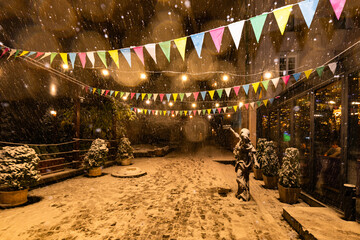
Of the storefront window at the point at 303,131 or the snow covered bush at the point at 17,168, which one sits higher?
the storefront window at the point at 303,131

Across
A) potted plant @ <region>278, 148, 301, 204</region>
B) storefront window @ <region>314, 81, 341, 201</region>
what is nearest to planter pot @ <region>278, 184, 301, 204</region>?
potted plant @ <region>278, 148, 301, 204</region>

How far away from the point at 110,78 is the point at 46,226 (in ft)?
41.1

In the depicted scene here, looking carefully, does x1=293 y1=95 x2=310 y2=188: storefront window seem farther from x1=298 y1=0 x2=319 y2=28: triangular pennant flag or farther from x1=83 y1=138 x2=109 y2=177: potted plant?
x1=83 y1=138 x2=109 y2=177: potted plant

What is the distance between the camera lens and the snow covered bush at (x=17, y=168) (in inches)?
194

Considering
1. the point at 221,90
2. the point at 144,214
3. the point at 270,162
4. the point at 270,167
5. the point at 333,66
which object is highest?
the point at 221,90

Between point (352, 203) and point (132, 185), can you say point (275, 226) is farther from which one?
point (132, 185)

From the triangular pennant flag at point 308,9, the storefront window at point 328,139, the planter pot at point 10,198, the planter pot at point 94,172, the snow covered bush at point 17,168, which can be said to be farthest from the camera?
the planter pot at point 94,172

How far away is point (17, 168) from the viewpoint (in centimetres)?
504

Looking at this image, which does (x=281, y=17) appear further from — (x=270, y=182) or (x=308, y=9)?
(x=270, y=182)

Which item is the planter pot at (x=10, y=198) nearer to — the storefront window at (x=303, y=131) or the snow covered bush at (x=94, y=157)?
the snow covered bush at (x=94, y=157)

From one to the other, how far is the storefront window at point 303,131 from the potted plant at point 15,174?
9.10 meters

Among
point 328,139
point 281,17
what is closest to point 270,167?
point 328,139

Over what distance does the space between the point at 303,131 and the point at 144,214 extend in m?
6.61

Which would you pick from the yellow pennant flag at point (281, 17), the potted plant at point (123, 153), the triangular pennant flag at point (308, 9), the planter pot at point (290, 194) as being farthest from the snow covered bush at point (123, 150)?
the triangular pennant flag at point (308, 9)
